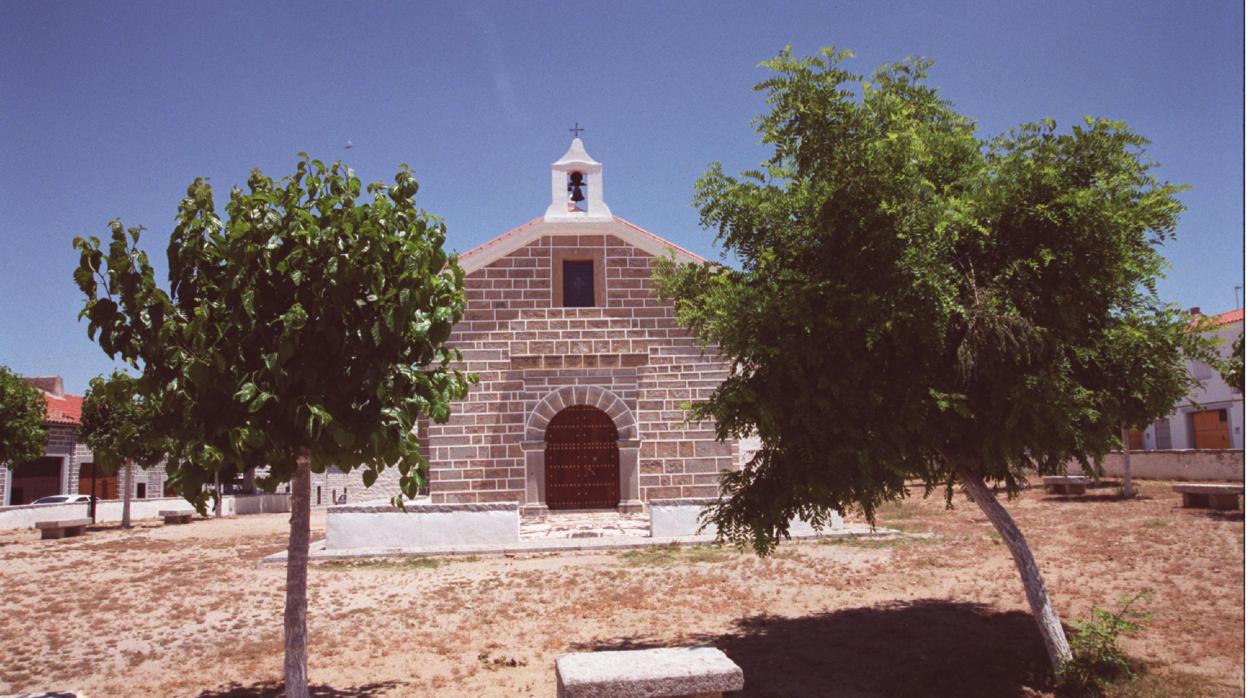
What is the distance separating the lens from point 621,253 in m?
17.1

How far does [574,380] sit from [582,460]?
67.7 inches

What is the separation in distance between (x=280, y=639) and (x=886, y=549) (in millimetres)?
8264

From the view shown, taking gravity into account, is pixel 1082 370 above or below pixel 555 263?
below

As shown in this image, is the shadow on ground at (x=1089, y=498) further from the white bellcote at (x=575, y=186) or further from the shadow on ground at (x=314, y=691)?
the shadow on ground at (x=314, y=691)

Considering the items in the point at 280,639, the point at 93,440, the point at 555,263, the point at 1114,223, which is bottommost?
the point at 280,639

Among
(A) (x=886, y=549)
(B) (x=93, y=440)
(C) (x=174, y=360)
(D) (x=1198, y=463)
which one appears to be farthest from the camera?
(B) (x=93, y=440)

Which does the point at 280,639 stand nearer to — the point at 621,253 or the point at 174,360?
the point at 174,360

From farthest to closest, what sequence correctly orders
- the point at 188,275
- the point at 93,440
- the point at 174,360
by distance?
the point at 93,440 → the point at 188,275 → the point at 174,360

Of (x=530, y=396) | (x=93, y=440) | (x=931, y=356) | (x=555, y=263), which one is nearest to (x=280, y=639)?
(x=931, y=356)

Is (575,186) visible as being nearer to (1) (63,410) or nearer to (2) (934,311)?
(2) (934,311)

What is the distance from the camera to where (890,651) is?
6750mm

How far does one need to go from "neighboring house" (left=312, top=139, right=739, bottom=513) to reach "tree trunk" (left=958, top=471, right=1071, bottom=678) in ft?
32.6

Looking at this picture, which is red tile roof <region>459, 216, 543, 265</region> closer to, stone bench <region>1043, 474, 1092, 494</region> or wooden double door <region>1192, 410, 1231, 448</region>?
stone bench <region>1043, 474, 1092, 494</region>

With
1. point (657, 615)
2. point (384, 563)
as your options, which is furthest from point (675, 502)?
point (657, 615)
